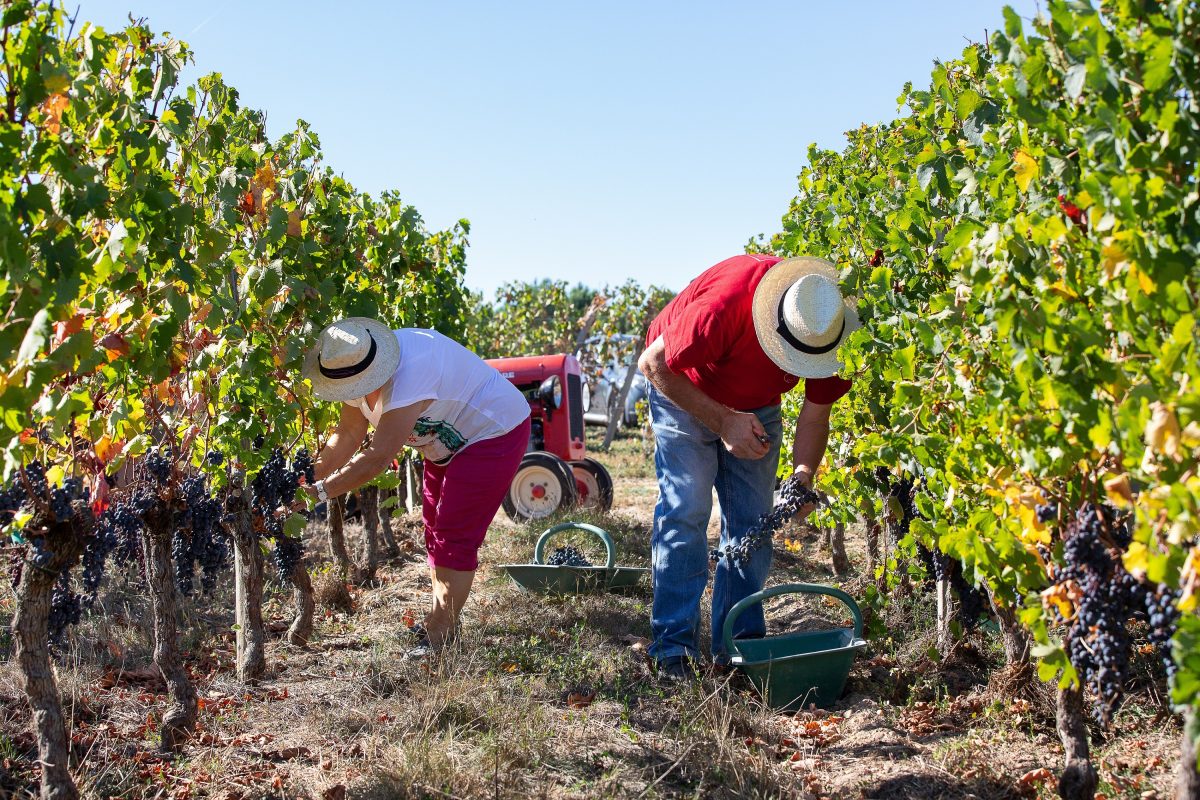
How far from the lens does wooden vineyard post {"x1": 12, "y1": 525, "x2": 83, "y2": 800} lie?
2879 mm

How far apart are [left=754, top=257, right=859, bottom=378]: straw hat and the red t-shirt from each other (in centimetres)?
8

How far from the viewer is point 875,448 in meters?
3.32

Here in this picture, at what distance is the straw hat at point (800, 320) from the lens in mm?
3600

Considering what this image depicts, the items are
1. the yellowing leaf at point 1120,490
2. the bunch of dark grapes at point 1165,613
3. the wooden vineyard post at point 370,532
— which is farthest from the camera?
the wooden vineyard post at point 370,532

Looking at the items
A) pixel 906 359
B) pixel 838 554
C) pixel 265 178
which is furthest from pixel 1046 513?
pixel 838 554

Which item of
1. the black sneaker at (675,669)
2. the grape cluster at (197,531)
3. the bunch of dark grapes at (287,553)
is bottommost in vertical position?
the black sneaker at (675,669)

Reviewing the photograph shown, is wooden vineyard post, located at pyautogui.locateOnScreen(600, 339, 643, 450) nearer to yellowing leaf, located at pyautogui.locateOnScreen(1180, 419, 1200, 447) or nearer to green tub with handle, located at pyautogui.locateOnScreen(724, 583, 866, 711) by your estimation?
green tub with handle, located at pyautogui.locateOnScreen(724, 583, 866, 711)

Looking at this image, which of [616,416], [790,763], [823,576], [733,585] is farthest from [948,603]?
[616,416]

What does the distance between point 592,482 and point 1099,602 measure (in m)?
6.70

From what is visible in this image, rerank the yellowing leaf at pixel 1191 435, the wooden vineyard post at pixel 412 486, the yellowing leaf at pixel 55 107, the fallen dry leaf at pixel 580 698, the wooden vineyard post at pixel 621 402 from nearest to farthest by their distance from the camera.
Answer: the yellowing leaf at pixel 1191 435 < the yellowing leaf at pixel 55 107 < the fallen dry leaf at pixel 580 698 < the wooden vineyard post at pixel 412 486 < the wooden vineyard post at pixel 621 402

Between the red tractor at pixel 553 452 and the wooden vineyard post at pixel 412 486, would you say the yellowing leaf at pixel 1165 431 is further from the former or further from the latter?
the wooden vineyard post at pixel 412 486

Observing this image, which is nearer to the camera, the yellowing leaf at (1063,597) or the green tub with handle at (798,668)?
the yellowing leaf at (1063,597)

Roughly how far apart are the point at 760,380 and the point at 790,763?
139 centimetres

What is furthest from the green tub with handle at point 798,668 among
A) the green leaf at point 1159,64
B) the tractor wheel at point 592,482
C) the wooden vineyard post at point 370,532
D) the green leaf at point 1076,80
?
the tractor wheel at point 592,482
